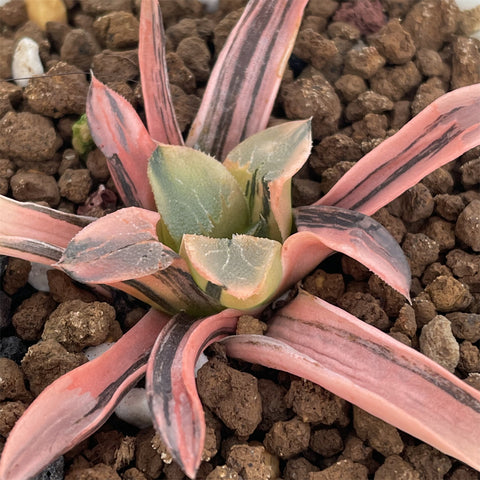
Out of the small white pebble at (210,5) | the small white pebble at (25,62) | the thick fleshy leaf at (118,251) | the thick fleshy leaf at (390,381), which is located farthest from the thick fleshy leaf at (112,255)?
the small white pebble at (210,5)

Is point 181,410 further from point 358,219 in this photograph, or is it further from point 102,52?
point 102,52

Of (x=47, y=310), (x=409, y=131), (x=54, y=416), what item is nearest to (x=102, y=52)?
(x=47, y=310)

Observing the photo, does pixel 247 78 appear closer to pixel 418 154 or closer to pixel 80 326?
pixel 418 154

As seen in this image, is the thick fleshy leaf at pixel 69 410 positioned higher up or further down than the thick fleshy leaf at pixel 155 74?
further down

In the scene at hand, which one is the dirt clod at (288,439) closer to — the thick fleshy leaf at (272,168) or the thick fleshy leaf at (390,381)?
the thick fleshy leaf at (390,381)

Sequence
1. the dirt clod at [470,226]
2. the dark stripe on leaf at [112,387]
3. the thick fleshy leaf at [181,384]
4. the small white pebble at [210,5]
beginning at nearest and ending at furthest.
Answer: the thick fleshy leaf at [181,384]
the dark stripe on leaf at [112,387]
the dirt clod at [470,226]
the small white pebble at [210,5]

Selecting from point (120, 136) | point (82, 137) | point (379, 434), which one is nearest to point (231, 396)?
point (379, 434)
